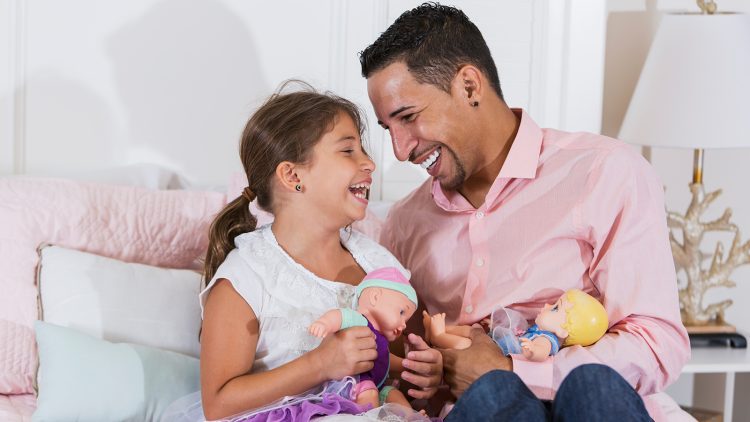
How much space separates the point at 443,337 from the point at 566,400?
13.1 inches

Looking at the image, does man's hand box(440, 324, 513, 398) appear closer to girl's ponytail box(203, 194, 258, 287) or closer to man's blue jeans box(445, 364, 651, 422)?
man's blue jeans box(445, 364, 651, 422)

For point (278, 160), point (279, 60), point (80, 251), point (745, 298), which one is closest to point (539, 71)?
point (279, 60)

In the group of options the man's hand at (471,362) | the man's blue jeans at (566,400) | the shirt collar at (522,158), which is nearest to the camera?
the man's blue jeans at (566,400)

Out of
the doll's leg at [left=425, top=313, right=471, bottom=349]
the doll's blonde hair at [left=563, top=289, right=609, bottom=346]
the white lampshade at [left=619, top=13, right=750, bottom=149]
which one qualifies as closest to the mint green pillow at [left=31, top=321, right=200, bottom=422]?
the doll's leg at [left=425, top=313, right=471, bottom=349]

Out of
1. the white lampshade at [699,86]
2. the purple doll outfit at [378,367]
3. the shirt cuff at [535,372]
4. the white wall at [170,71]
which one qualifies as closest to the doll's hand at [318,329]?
the purple doll outfit at [378,367]

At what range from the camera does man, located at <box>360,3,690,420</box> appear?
175cm

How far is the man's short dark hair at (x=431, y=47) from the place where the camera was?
1.89m

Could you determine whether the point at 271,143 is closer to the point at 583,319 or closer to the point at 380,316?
the point at 380,316

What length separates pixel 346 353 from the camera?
63.6 inches

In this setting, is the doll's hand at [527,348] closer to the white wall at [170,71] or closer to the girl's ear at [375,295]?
the girl's ear at [375,295]

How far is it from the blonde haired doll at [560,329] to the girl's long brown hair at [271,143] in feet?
1.45

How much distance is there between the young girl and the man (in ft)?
0.42

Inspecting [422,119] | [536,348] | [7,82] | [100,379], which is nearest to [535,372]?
[536,348]

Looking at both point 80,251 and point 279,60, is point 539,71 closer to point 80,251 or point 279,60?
point 279,60
